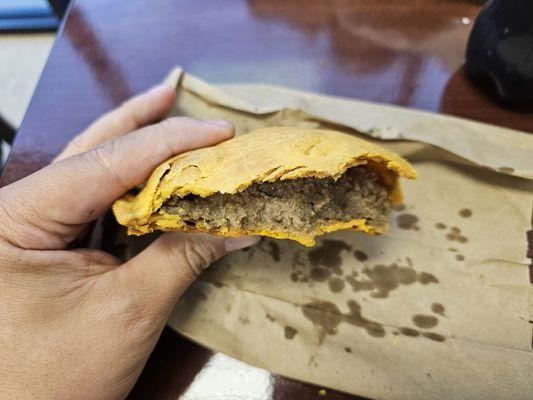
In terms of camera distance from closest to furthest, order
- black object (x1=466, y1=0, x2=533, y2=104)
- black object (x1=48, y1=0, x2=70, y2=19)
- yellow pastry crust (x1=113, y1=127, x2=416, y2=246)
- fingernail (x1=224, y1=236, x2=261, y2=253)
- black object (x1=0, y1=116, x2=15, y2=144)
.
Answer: yellow pastry crust (x1=113, y1=127, x2=416, y2=246)
fingernail (x1=224, y1=236, x2=261, y2=253)
black object (x1=466, y1=0, x2=533, y2=104)
black object (x1=0, y1=116, x2=15, y2=144)
black object (x1=48, y1=0, x2=70, y2=19)

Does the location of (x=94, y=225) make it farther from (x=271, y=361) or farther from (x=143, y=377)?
(x=271, y=361)

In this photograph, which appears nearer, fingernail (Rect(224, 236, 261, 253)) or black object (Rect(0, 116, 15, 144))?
fingernail (Rect(224, 236, 261, 253))

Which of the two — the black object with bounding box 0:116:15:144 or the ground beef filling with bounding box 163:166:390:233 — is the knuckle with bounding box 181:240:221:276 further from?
the black object with bounding box 0:116:15:144

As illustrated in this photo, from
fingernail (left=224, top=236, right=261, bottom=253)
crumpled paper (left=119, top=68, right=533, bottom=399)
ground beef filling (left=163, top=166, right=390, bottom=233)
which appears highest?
ground beef filling (left=163, top=166, right=390, bottom=233)

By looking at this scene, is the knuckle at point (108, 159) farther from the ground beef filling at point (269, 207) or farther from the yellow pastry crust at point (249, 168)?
the ground beef filling at point (269, 207)

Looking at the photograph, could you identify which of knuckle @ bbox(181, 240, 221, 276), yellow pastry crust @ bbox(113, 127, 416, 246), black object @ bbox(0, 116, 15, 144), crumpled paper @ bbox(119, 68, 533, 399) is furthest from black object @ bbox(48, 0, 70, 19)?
knuckle @ bbox(181, 240, 221, 276)

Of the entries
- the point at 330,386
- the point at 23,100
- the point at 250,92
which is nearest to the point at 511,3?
the point at 250,92

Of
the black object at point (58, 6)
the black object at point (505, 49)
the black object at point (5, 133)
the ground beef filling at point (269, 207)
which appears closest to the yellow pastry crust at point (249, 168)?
the ground beef filling at point (269, 207)
